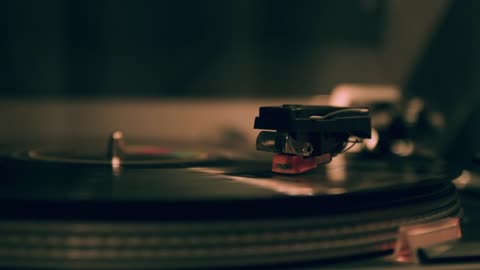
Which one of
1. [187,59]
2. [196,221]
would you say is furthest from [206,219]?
[187,59]

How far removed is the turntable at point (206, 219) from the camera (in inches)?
17.1

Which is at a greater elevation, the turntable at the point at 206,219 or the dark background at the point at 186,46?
the dark background at the point at 186,46

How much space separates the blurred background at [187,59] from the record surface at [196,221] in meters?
0.90

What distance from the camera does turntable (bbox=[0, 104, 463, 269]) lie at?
0.43 m

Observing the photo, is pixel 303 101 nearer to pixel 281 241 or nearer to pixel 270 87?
pixel 270 87

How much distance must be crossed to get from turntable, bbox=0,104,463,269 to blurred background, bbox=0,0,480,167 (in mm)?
881

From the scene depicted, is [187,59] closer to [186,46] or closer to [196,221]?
[186,46]

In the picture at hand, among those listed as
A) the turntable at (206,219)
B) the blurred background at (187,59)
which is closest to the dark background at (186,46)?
the blurred background at (187,59)

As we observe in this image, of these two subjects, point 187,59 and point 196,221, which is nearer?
point 196,221

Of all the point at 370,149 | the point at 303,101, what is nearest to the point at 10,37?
the point at 303,101

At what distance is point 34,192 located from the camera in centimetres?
46

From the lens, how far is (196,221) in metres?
0.45

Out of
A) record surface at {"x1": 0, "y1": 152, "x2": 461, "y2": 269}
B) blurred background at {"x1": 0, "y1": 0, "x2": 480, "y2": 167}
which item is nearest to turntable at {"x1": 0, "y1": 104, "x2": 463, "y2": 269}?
record surface at {"x1": 0, "y1": 152, "x2": 461, "y2": 269}

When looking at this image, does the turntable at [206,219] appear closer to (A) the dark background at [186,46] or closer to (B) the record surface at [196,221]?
(B) the record surface at [196,221]
